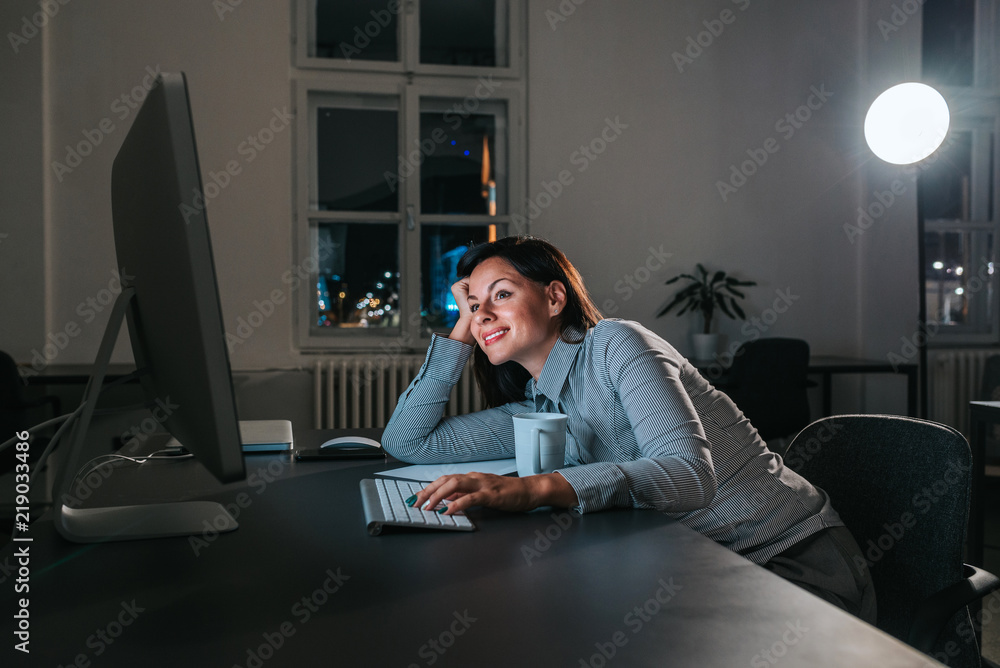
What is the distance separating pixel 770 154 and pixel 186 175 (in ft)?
14.1

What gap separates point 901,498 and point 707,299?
118 inches

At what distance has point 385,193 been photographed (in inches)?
164

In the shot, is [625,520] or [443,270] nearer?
[625,520]

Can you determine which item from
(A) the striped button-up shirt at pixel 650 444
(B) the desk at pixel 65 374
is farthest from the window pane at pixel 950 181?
(B) the desk at pixel 65 374

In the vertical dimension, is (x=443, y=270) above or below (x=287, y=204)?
below

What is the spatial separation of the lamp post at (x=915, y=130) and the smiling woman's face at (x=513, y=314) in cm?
286

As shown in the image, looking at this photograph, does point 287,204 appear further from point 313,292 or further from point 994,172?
point 994,172

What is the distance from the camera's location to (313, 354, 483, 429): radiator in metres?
3.83

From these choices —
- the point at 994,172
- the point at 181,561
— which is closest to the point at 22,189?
the point at 181,561

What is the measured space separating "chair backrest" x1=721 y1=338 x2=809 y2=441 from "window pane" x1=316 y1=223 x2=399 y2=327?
1896 mm

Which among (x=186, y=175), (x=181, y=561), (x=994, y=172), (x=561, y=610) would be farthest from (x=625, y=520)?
(x=994, y=172)

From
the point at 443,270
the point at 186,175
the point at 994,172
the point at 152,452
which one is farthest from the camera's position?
the point at 443,270

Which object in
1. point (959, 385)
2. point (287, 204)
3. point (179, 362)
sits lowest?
point (959, 385)

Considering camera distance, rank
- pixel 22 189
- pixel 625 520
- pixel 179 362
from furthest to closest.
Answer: pixel 22 189 → pixel 625 520 → pixel 179 362
